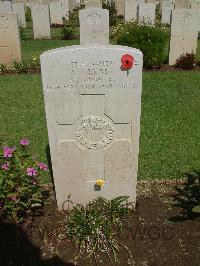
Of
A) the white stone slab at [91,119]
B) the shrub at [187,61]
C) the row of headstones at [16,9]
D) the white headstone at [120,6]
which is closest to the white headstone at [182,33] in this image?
the shrub at [187,61]

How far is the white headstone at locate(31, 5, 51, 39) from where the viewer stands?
15.7 meters

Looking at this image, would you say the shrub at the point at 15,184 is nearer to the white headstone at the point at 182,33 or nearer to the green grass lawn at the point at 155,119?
the green grass lawn at the point at 155,119

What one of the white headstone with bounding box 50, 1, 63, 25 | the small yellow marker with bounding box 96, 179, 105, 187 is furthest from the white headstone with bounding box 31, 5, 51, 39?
→ the small yellow marker with bounding box 96, 179, 105, 187

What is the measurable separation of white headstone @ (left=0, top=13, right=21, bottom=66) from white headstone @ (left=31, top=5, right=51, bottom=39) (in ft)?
18.9

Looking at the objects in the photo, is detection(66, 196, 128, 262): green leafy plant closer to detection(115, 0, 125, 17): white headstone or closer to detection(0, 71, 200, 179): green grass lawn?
detection(0, 71, 200, 179): green grass lawn

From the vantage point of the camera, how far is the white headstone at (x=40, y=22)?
51.5 feet

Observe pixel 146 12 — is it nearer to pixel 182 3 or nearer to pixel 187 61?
pixel 182 3

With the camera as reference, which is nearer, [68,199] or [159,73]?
[68,199]

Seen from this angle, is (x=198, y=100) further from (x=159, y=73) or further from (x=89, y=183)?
(x=89, y=183)

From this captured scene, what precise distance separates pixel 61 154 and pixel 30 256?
1.06 metres

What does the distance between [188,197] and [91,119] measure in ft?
5.18

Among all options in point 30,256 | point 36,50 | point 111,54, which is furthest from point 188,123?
point 36,50

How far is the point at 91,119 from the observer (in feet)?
11.1

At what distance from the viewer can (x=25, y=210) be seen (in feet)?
12.0
